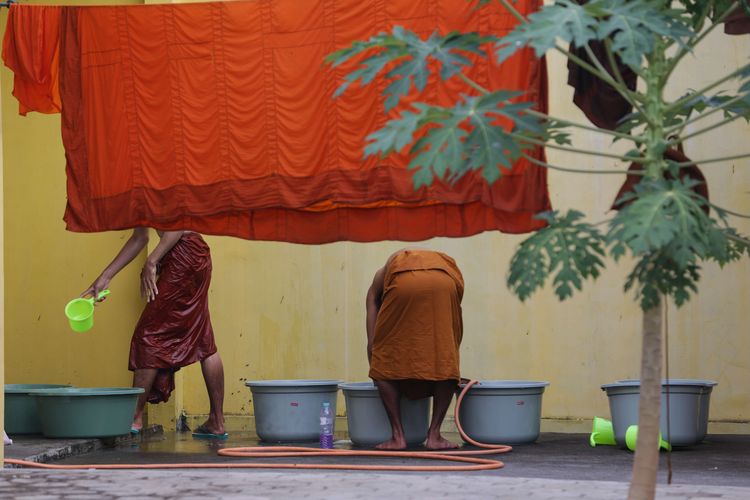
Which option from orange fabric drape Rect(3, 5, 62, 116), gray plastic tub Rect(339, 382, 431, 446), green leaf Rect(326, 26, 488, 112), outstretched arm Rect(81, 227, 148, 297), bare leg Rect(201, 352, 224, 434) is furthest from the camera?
bare leg Rect(201, 352, 224, 434)

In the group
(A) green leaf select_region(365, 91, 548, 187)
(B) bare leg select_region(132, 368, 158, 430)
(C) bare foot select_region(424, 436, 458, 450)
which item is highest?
(A) green leaf select_region(365, 91, 548, 187)

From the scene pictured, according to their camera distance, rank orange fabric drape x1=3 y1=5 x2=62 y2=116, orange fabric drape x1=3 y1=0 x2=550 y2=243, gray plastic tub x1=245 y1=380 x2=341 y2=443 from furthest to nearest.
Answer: gray plastic tub x1=245 y1=380 x2=341 y2=443 < orange fabric drape x1=3 y1=5 x2=62 y2=116 < orange fabric drape x1=3 y1=0 x2=550 y2=243

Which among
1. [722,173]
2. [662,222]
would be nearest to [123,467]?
[662,222]

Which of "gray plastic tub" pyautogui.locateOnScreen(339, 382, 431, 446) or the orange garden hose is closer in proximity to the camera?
the orange garden hose

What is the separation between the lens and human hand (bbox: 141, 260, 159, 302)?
7953 millimetres

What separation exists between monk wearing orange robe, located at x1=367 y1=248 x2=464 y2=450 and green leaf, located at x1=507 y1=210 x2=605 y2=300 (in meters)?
3.31

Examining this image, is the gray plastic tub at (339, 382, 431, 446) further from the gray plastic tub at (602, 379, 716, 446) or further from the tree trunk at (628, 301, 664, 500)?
the tree trunk at (628, 301, 664, 500)

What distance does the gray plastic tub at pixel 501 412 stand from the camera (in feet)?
24.6

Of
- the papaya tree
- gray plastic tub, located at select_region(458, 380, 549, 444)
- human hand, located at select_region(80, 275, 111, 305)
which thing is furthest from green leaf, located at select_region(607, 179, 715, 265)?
human hand, located at select_region(80, 275, 111, 305)

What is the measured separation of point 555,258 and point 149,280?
4.64 metres

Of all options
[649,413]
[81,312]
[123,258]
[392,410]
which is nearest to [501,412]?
[392,410]

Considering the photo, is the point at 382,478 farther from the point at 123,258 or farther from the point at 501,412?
the point at 123,258

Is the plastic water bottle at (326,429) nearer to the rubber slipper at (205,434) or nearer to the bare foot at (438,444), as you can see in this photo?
the bare foot at (438,444)

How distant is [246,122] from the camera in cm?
608
